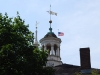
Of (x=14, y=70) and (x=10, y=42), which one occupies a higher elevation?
(x=10, y=42)

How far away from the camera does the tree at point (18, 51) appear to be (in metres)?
30.5

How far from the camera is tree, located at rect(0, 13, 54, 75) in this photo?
100 ft

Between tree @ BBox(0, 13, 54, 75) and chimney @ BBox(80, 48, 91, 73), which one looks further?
chimney @ BBox(80, 48, 91, 73)

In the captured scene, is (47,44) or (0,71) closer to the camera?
(0,71)

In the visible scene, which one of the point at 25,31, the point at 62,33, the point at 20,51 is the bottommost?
the point at 20,51

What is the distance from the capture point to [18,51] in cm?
3170

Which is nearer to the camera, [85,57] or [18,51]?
[18,51]

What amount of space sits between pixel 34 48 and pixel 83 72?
11.1m

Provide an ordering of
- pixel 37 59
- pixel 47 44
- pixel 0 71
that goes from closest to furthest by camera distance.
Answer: pixel 0 71
pixel 37 59
pixel 47 44

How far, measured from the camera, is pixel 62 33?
67.6 metres

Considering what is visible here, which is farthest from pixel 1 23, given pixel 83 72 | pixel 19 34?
pixel 83 72

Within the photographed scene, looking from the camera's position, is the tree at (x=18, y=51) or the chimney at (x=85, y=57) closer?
the tree at (x=18, y=51)

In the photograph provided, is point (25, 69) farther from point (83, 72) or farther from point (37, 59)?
point (83, 72)

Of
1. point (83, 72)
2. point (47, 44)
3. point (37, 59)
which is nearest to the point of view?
point (37, 59)
